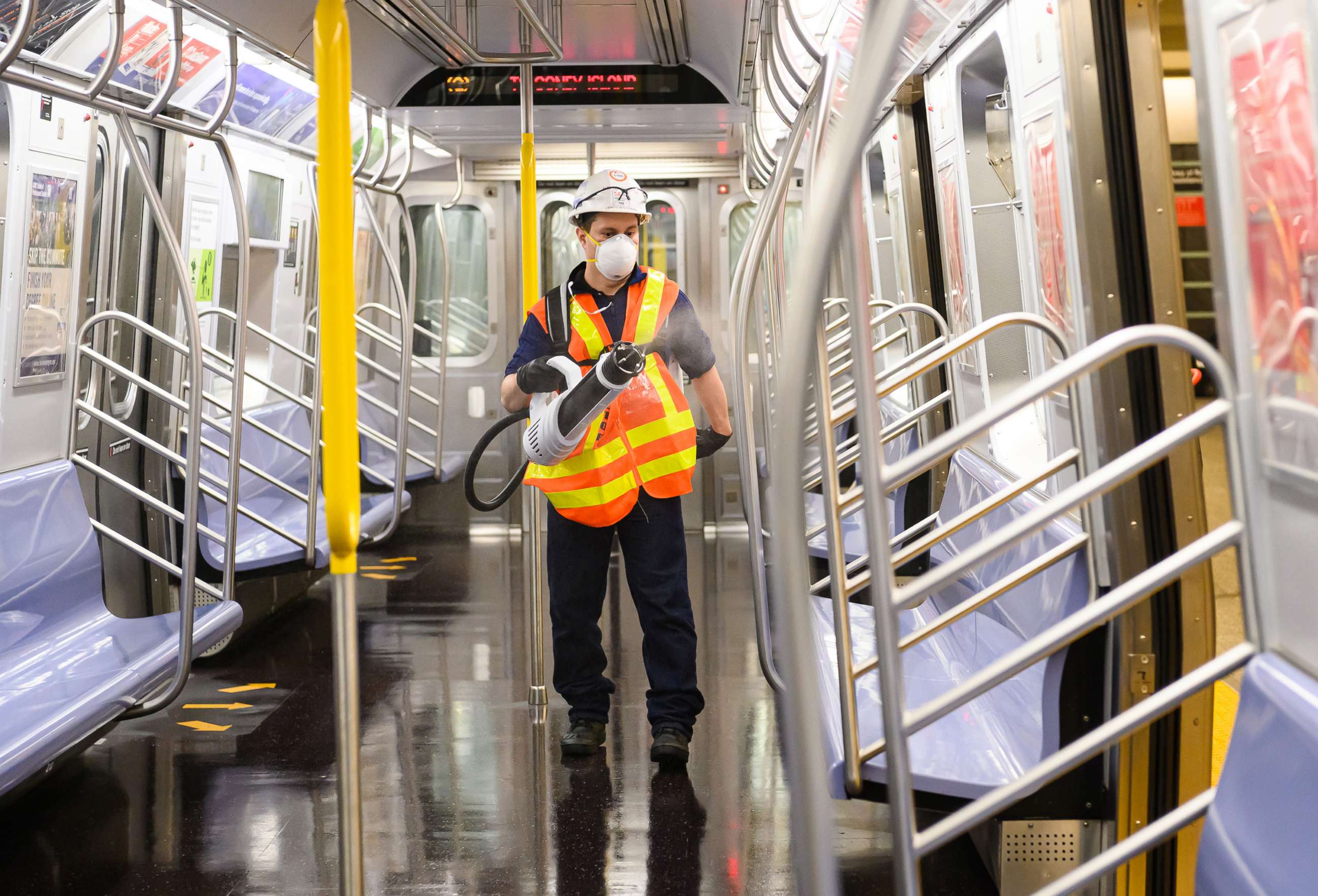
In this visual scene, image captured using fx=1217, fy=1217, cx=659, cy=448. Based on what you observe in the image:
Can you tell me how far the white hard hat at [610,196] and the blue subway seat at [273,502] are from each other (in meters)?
1.76

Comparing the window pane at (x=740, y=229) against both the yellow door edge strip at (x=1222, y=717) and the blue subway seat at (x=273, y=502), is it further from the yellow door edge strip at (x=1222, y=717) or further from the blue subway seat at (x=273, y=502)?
the yellow door edge strip at (x=1222, y=717)

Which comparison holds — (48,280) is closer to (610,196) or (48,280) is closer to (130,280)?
(130,280)

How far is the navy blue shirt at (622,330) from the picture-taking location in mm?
3625

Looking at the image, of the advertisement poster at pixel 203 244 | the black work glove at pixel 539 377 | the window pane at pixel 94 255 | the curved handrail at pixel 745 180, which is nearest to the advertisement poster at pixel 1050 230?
the black work glove at pixel 539 377

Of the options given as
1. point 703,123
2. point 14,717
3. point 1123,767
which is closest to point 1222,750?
point 1123,767

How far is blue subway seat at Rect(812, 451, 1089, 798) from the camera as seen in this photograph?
7.96ft

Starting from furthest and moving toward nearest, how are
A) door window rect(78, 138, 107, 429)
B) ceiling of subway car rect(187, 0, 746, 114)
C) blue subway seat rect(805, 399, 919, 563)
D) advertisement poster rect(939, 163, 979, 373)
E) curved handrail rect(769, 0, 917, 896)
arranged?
door window rect(78, 138, 107, 429) → blue subway seat rect(805, 399, 919, 563) → advertisement poster rect(939, 163, 979, 373) → ceiling of subway car rect(187, 0, 746, 114) → curved handrail rect(769, 0, 917, 896)

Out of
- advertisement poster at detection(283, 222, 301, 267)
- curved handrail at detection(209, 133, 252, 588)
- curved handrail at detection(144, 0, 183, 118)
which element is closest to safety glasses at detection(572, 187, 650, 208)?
curved handrail at detection(209, 133, 252, 588)

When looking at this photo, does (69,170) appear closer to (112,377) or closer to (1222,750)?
(112,377)

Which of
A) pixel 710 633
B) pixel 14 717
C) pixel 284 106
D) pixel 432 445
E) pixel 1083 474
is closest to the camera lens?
pixel 1083 474

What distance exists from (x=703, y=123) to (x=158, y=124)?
344 cm

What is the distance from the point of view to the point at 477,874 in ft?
9.90

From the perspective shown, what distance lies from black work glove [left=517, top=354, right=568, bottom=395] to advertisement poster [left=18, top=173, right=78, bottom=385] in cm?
180

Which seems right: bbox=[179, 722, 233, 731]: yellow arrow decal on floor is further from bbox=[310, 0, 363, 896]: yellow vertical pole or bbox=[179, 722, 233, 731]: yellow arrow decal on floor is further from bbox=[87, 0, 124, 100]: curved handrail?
bbox=[310, 0, 363, 896]: yellow vertical pole
